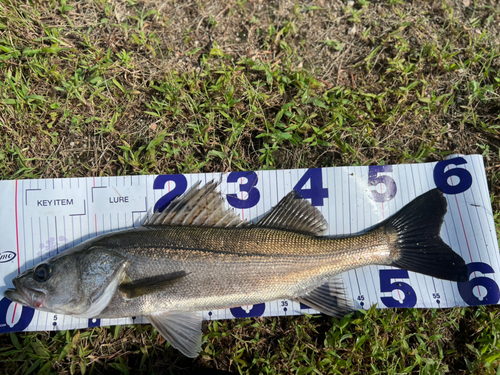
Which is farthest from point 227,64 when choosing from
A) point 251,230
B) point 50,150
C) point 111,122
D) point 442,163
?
point 442,163

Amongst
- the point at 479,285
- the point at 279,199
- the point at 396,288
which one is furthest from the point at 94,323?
the point at 479,285

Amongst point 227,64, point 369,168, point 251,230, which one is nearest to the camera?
point 251,230

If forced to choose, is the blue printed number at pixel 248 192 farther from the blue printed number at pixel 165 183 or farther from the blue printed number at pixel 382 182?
the blue printed number at pixel 382 182

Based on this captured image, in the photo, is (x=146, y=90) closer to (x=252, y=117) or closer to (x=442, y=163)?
(x=252, y=117)

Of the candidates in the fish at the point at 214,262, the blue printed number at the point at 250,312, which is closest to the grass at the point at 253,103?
the blue printed number at the point at 250,312

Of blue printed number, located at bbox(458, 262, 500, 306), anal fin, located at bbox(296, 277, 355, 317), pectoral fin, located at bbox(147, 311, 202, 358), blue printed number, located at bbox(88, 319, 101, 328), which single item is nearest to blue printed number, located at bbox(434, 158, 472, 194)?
blue printed number, located at bbox(458, 262, 500, 306)
